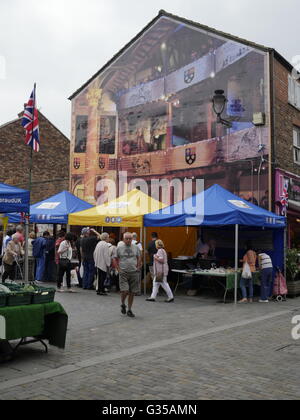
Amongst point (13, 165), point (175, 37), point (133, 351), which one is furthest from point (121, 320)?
point (13, 165)

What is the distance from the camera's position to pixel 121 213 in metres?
13.9

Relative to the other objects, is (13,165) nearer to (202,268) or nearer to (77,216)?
(77,216)

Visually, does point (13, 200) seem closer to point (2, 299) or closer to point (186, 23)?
point (2, 299)

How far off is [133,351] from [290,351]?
238 cm

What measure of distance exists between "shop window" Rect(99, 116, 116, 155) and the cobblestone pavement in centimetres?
1193

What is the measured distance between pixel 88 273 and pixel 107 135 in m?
8.90

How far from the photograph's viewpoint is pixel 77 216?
1459 cm

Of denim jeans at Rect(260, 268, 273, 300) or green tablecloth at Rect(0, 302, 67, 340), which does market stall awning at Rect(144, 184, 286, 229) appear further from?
green tablecloth at Rect(0, 302, 67, 340)

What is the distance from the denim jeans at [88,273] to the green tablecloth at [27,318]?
729 cm

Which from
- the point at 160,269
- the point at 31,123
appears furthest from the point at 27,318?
the point at 160,269

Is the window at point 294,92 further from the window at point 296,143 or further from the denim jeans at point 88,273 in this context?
the denim jeans at point 88,273

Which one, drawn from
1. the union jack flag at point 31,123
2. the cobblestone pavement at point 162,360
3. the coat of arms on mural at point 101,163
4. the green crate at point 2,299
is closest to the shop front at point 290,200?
the cobblestone pavement at point 162,360

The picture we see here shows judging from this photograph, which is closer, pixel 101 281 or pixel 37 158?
pixel 101 281
